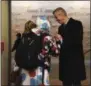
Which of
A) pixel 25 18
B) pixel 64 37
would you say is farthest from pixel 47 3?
pixel 64 37

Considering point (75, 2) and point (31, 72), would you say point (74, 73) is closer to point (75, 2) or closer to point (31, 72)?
point (31, 72)

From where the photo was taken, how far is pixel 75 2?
6.21 meters

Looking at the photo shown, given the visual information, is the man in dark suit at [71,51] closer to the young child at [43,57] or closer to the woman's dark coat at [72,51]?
the woman's dark coat at [72,51]

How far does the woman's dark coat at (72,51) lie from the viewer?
5.27 m

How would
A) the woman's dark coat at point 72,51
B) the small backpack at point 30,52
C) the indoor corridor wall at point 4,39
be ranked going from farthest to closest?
the indoor corridor wall at point 4,39, the woman's dark coat at point 72,51, the small backpack at point 30,52

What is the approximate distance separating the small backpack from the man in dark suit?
0.61 m

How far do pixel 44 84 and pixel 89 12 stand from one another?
1967mm

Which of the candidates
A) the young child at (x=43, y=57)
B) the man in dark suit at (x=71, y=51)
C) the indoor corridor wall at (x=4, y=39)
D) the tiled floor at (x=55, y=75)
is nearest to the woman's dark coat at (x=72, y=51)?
the man in dark suit at (x=71, y=51)

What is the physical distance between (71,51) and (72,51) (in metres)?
0.02

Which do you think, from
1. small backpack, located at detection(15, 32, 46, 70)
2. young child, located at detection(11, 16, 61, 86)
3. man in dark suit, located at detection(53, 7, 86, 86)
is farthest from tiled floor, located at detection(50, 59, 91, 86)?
small backpack, located at detection(15, 32, 46, 70)

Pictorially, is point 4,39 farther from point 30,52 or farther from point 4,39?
point 30,52

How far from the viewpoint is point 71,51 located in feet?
17.4

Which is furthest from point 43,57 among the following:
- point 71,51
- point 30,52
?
point 71,51

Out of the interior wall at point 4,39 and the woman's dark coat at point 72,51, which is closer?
the woman's dark coat at point 72,51
